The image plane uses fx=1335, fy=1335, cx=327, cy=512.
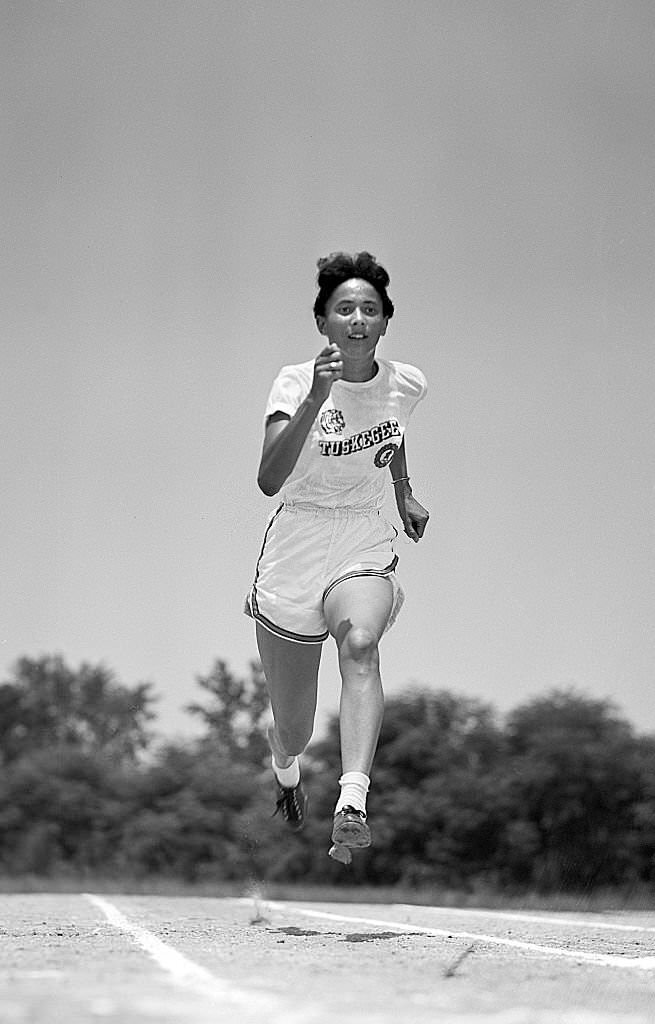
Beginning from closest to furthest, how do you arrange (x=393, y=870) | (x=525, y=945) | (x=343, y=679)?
1. (x=525, y=945)
2. (x=343, y=679)
3. (x=393, y=870)

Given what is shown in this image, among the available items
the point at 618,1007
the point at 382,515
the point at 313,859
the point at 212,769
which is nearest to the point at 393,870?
the point at 313,859

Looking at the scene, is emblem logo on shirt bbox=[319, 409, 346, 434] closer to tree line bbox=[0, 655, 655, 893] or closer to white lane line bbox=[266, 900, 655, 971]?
white lane line bbox=[266, 900, 655, 971]

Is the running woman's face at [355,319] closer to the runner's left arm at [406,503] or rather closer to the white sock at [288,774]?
the runner's left arm at [406,503]

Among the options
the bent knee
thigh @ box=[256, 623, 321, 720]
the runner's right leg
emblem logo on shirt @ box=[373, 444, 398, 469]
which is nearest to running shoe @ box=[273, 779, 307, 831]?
the runner's right leg

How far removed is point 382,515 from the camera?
17.8 feet

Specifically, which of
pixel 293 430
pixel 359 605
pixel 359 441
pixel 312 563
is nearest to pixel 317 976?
pixel 359 605

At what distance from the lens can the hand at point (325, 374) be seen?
4.71 meters

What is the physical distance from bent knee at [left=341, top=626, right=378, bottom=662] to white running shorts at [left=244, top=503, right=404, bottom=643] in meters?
0.32

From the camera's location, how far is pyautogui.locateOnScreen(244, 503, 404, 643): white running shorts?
204 inches

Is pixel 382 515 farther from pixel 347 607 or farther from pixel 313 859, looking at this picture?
pixel 313 859

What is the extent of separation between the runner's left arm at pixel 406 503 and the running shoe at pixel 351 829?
55.0 inches

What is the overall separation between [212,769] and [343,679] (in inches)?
1530

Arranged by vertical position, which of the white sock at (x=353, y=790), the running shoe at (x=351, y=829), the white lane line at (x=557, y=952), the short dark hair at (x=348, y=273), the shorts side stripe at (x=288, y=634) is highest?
the short dark hair at (x=348, y=273)

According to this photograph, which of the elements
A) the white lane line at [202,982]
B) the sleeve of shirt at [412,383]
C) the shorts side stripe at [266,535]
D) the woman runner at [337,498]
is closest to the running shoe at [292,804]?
the woman runner at [337,498]
